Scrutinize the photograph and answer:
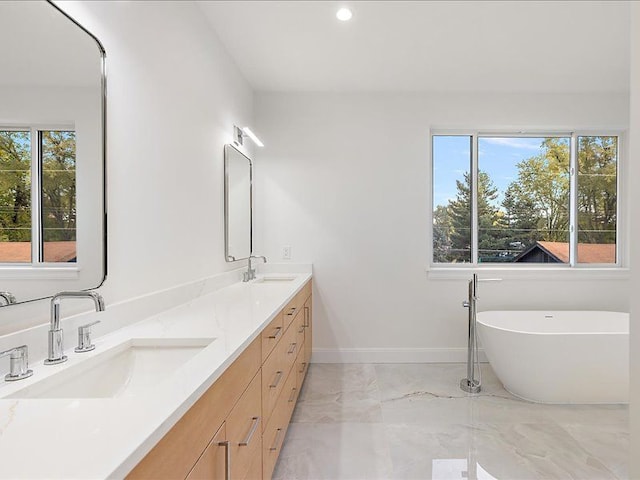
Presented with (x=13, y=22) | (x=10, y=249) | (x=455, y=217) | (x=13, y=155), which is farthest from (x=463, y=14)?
(x=10, y=249)

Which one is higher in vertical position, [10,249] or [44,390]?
[10,249]

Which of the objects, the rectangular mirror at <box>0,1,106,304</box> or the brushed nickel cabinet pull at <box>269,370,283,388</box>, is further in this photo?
the brushed nickel cabinet pull at <box>269,370,283,388</box>

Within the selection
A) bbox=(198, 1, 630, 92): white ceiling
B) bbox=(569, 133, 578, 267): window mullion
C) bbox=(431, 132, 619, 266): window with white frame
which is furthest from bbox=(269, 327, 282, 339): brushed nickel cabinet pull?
bbox=(569, 133, 578, 267): window mullion

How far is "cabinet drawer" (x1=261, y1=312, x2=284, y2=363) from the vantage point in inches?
57.5

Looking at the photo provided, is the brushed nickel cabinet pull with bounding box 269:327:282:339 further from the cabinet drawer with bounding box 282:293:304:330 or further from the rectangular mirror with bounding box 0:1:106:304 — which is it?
the rectangular mirror with bounding box 0:1:106:304

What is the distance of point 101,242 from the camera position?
4.22ft

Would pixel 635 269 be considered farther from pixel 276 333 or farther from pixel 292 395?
pixel 292 395

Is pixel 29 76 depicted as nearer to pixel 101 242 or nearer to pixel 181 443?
pixel 101 242

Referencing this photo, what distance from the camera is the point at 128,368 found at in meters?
1.17

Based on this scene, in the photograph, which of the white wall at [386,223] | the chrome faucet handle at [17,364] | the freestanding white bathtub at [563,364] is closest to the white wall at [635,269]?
the chrome faucet handle at [17,364]

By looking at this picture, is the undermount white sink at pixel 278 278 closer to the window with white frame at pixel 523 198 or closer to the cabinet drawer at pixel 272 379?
the cabinet drawer at pixel 272 379

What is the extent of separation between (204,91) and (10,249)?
5.35 feet

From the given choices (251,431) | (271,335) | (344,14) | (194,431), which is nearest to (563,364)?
(271,335)

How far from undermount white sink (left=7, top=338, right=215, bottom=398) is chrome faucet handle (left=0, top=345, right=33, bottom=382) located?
0.24 feet
